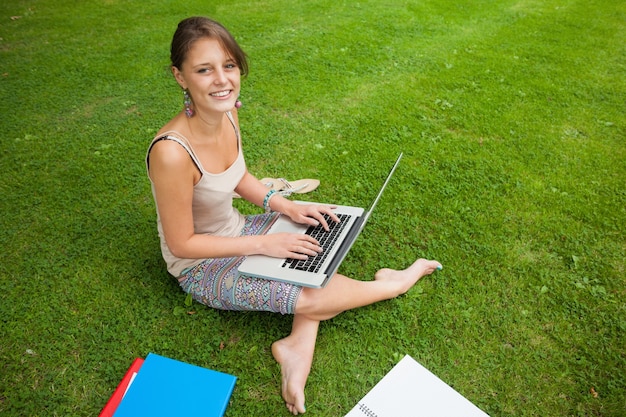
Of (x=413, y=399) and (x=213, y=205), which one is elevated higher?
(x=213, y=205)

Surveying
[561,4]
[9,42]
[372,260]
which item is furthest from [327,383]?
[561,4]

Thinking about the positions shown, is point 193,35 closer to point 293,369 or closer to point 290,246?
point 290,246

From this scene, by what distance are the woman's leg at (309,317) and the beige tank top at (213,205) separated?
2.10 ft

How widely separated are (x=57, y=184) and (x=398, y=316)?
306cm

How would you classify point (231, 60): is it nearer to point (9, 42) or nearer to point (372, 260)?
point (372, 260)

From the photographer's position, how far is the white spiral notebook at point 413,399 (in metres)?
2.09

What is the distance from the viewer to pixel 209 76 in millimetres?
1868

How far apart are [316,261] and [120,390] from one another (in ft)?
4.03

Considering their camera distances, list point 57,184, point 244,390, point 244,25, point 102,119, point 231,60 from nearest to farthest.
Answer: point 231,60
point 244,390
point 57,184
point 102,119
point 244,25

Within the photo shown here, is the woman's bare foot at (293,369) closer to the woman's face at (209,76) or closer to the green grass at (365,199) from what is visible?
the green grass at (365,199)

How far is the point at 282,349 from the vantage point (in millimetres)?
2283

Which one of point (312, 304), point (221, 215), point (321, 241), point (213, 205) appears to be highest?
point (213, 205)

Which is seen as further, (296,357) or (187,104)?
(296,357)

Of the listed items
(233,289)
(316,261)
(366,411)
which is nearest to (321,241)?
(316,261)
